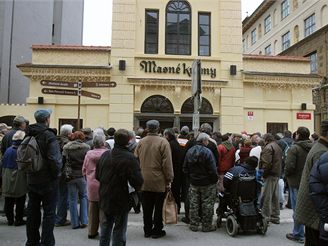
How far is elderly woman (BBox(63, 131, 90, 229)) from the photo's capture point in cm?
657

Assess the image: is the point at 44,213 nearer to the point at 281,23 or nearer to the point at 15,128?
the point at 15,128

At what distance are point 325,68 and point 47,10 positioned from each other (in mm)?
22434

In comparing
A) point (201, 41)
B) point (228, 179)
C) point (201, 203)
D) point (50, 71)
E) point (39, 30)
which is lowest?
point (201, 203)

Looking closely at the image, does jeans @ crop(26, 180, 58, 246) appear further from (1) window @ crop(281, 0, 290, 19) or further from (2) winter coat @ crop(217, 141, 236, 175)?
(1) window @ crop(281, 0, 290, 19)

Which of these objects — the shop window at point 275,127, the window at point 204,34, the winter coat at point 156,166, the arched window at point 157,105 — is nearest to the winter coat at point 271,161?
the winter coat at point 156,166

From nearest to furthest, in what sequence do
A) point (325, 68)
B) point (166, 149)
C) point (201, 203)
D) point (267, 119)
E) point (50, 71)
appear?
1. point (166, 149)
2. point (201, 203)
3. point (50, 71)
4. point (267, 119)
5. point (325, 68)

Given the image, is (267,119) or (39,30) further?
(39,30)

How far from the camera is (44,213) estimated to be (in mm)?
4980

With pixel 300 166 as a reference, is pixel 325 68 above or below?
above

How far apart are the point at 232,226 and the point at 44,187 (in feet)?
11.0

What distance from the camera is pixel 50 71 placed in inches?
585

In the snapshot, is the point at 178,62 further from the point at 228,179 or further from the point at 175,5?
the point at 228,179

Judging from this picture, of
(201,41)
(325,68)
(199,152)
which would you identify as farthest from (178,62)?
(325,68)

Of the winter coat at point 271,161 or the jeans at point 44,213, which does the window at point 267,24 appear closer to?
the winter coat at point 271,161
